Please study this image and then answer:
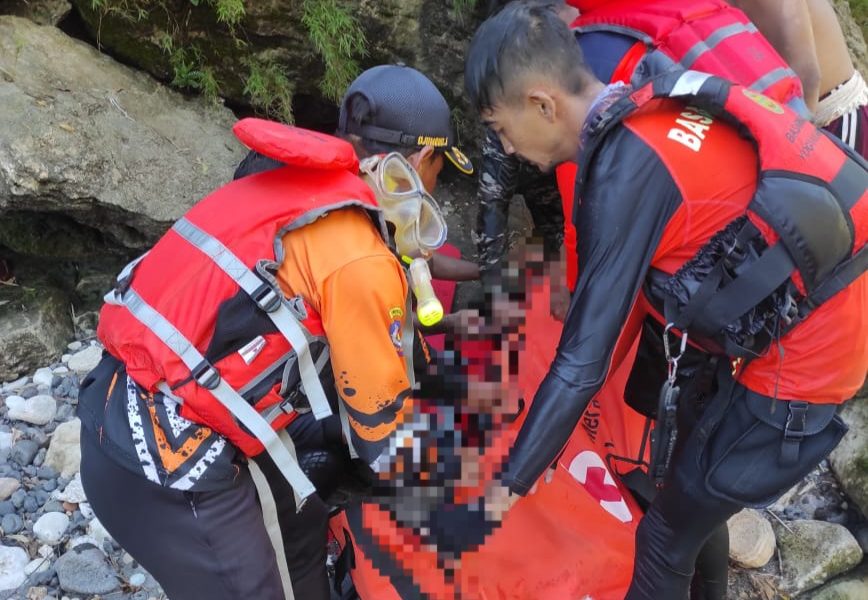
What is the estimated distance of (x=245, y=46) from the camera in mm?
3855

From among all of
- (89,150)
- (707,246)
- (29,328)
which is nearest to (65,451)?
(29,328)

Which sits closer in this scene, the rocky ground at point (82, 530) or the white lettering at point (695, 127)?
the white lettering at point (695, 127)

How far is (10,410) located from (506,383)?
7.50ft

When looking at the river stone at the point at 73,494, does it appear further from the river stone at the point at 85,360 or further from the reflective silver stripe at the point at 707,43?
the reflective silver stripe at the point at 707,43

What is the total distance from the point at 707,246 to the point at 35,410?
2.91 m

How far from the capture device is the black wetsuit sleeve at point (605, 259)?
154cm

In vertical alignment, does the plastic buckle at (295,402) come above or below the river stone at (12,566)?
above

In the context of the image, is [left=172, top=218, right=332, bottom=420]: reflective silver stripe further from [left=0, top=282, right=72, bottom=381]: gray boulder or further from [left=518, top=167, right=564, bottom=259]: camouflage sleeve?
[left=0, top=282, right=72, bottom=381]: gray boulder

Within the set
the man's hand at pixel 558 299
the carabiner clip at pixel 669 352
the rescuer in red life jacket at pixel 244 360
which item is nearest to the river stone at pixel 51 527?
the rescuer in red life jacket at pixel 244 360

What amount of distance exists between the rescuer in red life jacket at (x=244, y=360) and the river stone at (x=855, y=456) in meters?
2.48

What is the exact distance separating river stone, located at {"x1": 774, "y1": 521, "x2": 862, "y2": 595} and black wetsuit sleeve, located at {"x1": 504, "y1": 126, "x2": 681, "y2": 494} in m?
2.00

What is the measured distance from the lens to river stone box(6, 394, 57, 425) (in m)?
3.17

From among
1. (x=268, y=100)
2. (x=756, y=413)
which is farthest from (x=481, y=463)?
(x=268, y=100)

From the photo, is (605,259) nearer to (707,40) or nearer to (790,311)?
(790,311)
